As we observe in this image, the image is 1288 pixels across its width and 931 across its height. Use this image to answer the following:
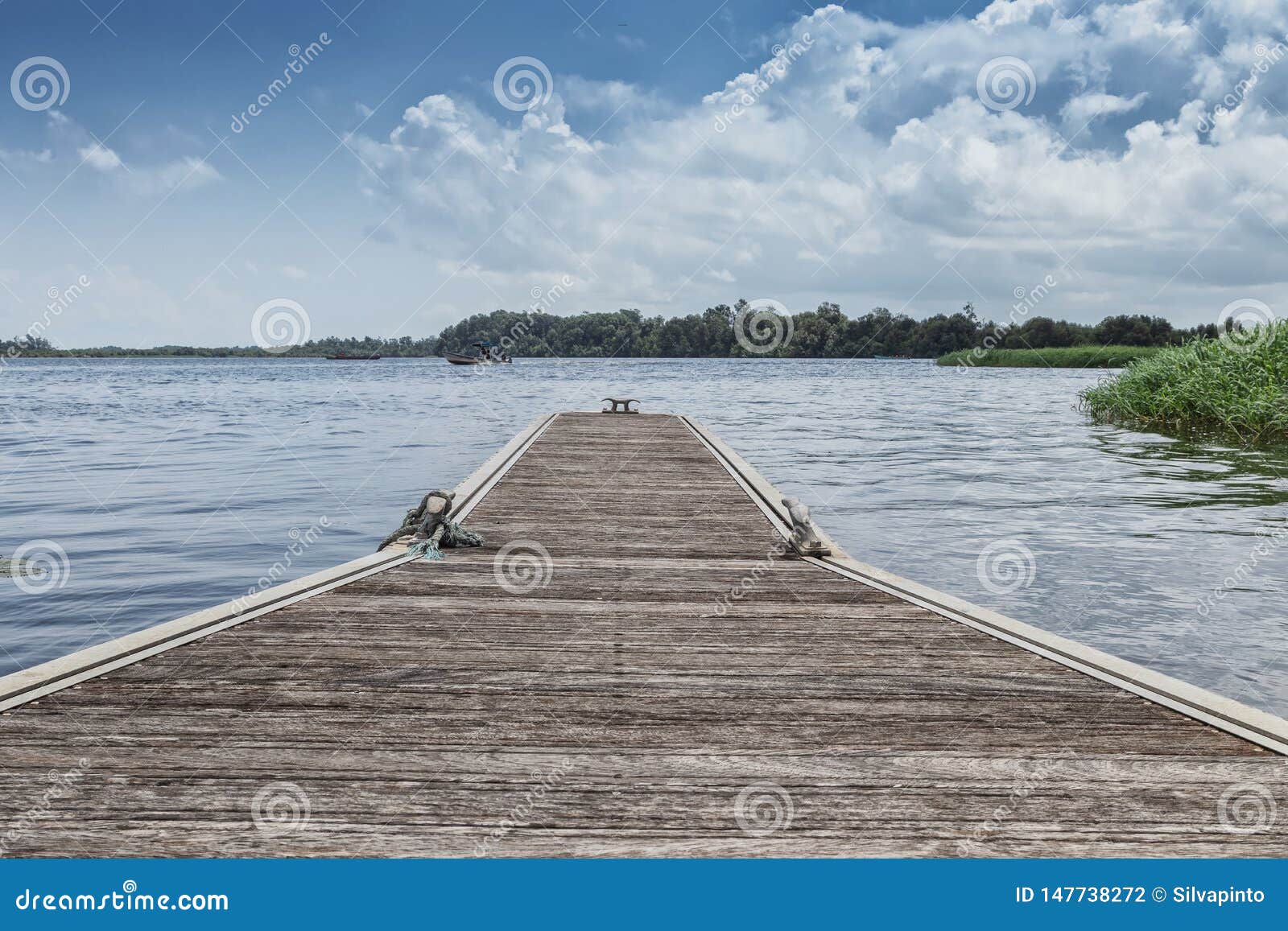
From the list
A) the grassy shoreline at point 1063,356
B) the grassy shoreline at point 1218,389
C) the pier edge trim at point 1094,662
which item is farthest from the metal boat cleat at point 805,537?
the grassy shoreline at point 1063,356

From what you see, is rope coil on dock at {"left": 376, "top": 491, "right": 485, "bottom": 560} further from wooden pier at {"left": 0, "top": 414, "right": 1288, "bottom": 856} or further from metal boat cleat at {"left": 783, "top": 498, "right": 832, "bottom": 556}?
metal boat cleat at {"left": 783, "top": 498, "right": 832, "bottom": 556}

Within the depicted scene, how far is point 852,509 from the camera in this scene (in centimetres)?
1432

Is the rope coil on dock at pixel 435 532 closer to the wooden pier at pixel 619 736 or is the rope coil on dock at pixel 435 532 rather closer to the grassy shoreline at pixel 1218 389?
the wooden pier at pixel 619 736

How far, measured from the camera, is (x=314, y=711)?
4.16 m

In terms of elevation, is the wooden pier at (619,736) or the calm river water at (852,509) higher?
the calm river water at (852,509)

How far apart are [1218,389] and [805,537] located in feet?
60.0

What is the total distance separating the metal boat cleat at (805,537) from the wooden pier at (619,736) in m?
1.17

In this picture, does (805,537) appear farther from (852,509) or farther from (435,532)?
(852,509)

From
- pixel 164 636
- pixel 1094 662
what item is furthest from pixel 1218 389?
pixel 164 636

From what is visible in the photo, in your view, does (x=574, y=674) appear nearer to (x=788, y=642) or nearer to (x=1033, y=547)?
(x=788, y=642)

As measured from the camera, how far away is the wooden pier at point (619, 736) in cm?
317

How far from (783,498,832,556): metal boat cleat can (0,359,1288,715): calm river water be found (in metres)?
2.13

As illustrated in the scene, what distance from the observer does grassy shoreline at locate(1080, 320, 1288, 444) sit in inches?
792
